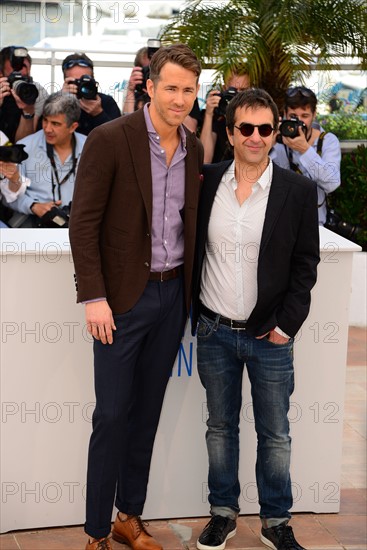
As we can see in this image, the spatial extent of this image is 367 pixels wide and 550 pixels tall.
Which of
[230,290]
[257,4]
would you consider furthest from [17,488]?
[257,4]

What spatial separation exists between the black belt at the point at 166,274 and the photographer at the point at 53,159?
227 centimetres

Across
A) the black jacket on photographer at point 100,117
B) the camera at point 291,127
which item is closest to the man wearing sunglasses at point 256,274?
the camera at point 291,127

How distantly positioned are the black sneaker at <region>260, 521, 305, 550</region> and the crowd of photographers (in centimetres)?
234

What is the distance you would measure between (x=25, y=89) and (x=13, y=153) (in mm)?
727

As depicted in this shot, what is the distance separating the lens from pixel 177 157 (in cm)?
356

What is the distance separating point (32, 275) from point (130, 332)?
1.77ft

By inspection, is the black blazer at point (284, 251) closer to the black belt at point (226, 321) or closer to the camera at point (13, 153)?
the black belt at point (226, 321)

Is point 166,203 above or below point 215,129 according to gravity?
below

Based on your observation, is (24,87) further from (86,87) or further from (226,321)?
(226,321)

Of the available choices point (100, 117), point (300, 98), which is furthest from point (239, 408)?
point (100, 117)

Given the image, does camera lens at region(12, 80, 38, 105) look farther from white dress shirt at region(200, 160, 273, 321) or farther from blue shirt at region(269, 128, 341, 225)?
white dress shirt at region(200, 160, 273, 321)

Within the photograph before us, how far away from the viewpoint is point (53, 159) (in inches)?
233

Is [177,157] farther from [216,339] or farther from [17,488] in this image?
[17,488]

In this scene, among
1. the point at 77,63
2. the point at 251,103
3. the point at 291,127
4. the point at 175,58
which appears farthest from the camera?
the point at 77,63
